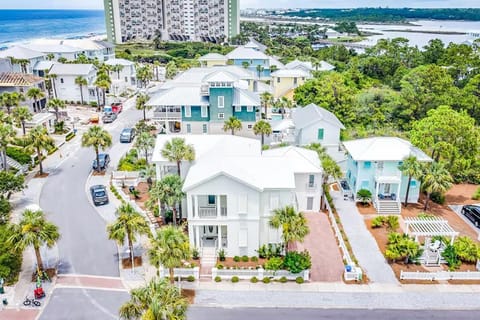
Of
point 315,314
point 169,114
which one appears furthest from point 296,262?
point 169,114

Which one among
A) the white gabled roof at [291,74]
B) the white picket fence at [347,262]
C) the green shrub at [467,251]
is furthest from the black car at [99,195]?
the white gabled roof at [291,74]

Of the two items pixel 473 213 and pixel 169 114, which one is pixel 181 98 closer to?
pixel 169 114

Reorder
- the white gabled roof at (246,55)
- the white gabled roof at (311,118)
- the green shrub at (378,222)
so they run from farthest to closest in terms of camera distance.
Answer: the white gabled roof at (246,55)
the white gabled roof at (311,118)
the green shrub at (378,222)

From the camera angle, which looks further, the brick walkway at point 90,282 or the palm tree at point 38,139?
the palm tree at point 38,139

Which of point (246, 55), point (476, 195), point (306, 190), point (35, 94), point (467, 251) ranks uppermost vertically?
point (246, 55)

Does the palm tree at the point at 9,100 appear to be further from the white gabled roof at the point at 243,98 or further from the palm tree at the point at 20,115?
the white gabled roof at the point at 243,98

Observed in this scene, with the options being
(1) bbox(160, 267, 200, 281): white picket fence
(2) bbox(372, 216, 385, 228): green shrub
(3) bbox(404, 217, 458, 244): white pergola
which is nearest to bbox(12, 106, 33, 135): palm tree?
(1) bbox(160, 267, 200, 281): white picket fence

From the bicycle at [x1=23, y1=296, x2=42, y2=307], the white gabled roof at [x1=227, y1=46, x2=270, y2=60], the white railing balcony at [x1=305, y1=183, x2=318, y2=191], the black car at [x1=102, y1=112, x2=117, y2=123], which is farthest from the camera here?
the white gabled roof at [x1=227, y1=46, x2=270, y2=60]

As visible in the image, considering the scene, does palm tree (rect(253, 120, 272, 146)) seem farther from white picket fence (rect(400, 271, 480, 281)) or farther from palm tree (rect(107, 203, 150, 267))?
white picket fence (rect(400, 271, 480, 281))
